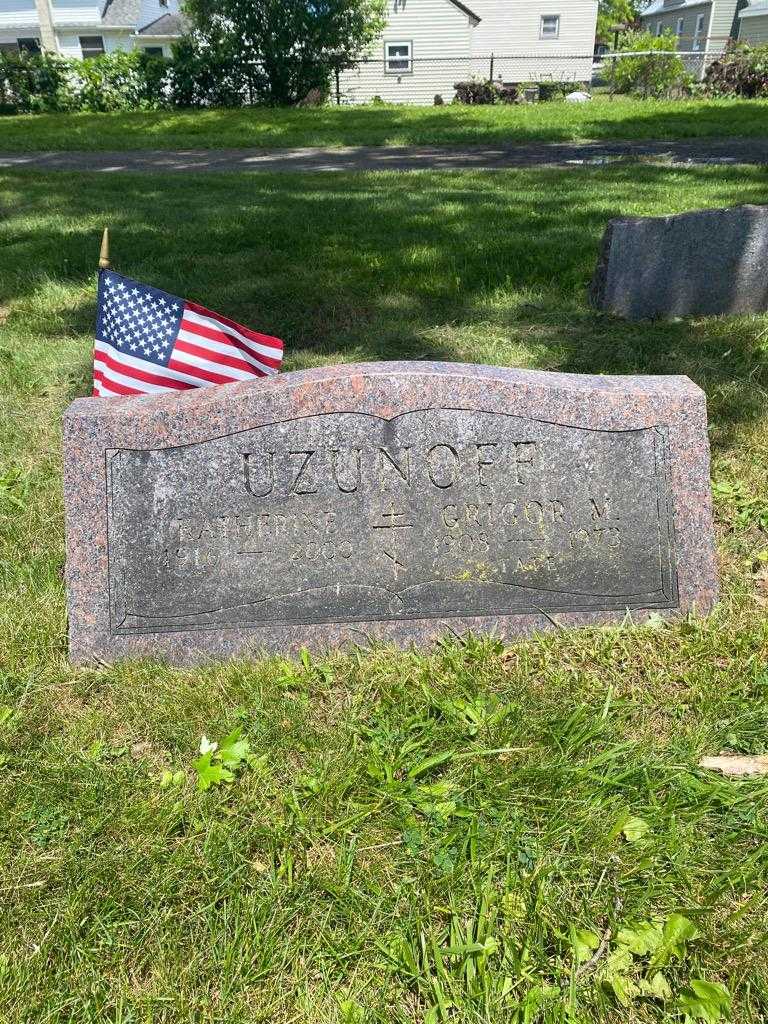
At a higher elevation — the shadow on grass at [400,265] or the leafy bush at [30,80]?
the leafy bush at [30,80]

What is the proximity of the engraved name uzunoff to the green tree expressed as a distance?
25.0 meters

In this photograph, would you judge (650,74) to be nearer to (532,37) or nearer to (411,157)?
(532,37)

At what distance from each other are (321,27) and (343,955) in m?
27.7

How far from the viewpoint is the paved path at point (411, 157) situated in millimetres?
11992

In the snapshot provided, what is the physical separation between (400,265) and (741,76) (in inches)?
977

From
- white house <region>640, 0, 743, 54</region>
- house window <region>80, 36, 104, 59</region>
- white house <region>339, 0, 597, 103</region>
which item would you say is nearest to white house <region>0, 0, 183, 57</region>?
house window <region>80, 36, 104, 59</region>

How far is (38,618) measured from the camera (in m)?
3.05

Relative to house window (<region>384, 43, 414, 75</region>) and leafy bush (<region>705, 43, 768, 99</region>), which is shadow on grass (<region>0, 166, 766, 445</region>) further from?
house window (<region>384, 43, 414, 75</region>)

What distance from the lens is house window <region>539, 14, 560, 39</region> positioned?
1446 inches

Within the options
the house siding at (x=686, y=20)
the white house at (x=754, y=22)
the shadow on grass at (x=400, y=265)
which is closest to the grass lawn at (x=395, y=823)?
the shadow on grass at (x=400, y=265)

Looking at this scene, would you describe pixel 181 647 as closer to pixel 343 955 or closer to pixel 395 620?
pixel 395 620

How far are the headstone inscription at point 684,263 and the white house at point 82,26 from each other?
41.7m

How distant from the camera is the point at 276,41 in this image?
2394cm

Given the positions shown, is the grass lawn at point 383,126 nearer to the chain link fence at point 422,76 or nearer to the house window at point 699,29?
the chain link fence at point 422,76
